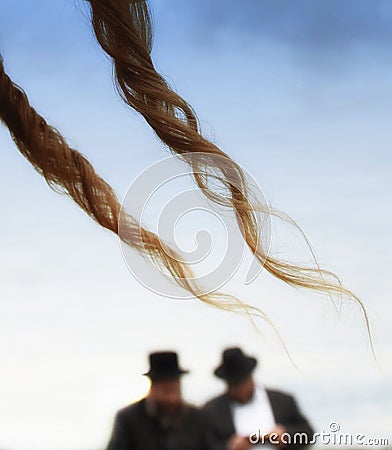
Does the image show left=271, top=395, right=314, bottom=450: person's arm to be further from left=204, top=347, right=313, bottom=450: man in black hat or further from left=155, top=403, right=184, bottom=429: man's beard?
left=155, top=403, right=184, bottom=429: man's beard

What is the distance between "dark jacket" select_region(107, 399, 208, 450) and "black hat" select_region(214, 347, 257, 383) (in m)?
0.08

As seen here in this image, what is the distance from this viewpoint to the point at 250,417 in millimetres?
1513

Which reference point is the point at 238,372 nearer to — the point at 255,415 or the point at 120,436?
the point at 255,415

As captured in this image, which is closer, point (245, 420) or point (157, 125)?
point (245, 420)

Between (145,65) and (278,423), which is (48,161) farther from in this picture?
(278,423)

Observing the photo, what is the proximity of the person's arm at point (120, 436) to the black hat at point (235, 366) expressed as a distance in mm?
183

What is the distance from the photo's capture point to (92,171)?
1.71 meters

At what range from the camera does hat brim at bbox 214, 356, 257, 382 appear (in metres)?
1.52

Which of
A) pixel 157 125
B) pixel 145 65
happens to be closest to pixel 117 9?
pixel 145 65

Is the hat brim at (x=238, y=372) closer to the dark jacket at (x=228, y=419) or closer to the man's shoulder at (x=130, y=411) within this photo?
the dark jacket at (x=228, y=419)

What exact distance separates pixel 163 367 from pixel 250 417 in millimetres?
177

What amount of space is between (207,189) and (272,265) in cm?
20

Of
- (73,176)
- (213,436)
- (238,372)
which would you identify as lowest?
(213,436)

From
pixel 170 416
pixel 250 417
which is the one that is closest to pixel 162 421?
pixel 170 416
